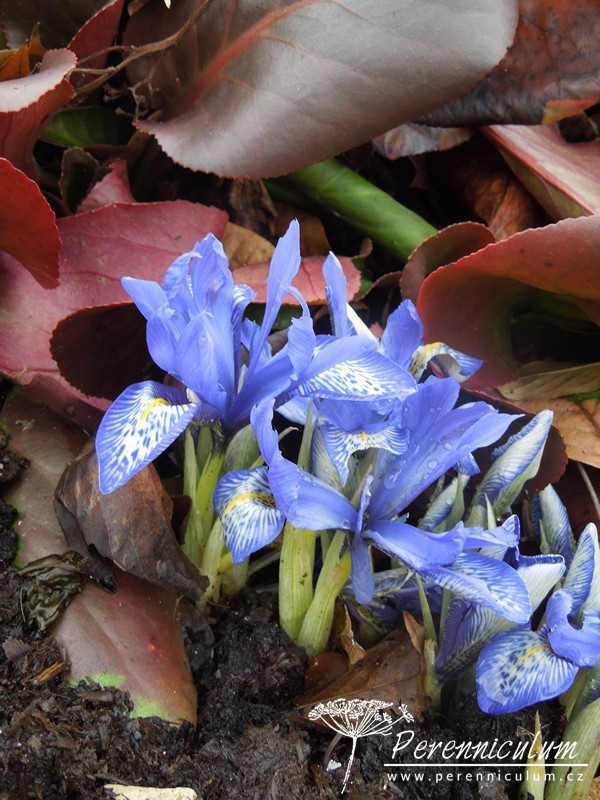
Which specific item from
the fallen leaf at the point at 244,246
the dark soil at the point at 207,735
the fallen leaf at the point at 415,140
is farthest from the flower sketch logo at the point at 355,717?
the fallen leaf at the point at 415,140

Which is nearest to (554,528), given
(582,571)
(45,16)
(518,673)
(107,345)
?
(582,571)

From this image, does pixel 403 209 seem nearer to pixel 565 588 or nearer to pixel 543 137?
pixel 543 137

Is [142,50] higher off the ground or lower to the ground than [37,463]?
higher

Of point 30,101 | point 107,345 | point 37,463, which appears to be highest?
point 30,101

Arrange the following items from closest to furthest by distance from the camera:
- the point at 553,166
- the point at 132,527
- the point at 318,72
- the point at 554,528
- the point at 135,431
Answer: the point at 135,431, the point at 132,527, the point at 554,528, the point at 318,72, the point at 553,166

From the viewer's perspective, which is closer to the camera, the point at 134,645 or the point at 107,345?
the point at 134,645

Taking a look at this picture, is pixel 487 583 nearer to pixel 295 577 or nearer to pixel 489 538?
pixel 489 538

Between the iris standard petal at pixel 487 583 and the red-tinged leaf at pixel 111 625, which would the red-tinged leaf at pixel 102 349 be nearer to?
the red-tinged leaf at pixel 111 625
